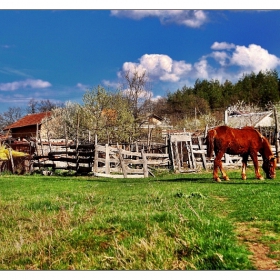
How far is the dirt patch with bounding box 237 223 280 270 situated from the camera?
4480mm

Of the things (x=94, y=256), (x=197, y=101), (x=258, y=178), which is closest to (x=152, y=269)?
(x=94, y=256)

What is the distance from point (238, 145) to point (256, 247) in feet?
29.3

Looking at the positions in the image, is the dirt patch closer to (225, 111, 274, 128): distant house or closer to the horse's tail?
the horse's tail

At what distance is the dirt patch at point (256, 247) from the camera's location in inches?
176

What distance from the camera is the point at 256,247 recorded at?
512 cm

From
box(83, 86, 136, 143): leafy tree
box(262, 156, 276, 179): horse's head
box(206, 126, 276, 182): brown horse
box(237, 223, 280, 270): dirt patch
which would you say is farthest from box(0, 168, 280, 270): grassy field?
box(83, 86, 136, 143): leafy tree

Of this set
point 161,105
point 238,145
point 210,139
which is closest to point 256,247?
point 210,139

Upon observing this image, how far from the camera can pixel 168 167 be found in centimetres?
2242

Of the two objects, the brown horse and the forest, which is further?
the forest

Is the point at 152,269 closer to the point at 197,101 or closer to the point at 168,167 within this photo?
the point at 168,167

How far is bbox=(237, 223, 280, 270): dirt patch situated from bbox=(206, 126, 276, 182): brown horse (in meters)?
7.59

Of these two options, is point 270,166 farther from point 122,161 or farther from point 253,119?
point 253,119

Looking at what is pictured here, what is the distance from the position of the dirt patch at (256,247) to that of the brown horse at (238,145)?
24.9 ft

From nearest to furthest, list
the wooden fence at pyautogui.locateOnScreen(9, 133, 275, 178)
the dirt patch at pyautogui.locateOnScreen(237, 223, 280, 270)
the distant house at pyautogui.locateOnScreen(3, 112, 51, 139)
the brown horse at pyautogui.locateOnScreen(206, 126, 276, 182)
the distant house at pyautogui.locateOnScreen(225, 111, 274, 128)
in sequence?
the dirt patch at pyautogui.locateOnScreen(237, 223, 280, 270) → the brown horse at pyautogui.locateOnScreen(206, 126, 276, 182) → the wooden fence at pyautogui.locateOnScreen(9, 133, 275, 178) → the distant house at pyautogui.locateOnScreen(225, 111, 274, 128) → the distant house at pyautogui.locateOnScreen(3, 112, 51, 139)
